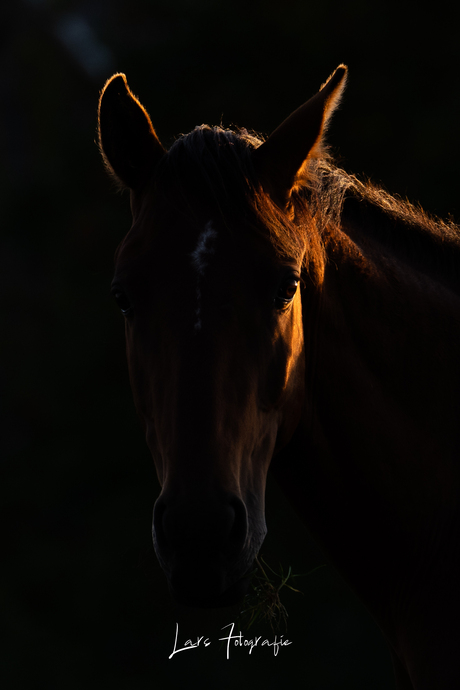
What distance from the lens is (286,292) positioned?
1318mm

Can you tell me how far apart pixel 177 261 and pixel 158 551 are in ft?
2.15

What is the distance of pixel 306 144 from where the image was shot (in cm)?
148

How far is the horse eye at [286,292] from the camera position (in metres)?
1.31

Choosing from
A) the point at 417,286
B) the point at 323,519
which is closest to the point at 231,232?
the point at 417,286

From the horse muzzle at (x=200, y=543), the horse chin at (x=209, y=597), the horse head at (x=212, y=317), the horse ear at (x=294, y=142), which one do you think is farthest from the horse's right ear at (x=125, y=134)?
the horse chin at (x=209, y=597)

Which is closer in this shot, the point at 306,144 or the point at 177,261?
the point at 177,261

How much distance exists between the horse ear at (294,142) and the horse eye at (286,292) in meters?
0.28

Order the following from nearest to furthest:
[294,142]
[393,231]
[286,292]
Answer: [286,292] → [294,142] → [393,231]

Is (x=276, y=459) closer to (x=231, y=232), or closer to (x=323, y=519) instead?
(x=323, y=519)

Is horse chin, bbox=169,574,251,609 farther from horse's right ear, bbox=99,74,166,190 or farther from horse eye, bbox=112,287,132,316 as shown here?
horse's right ear, bbox=99,74,166,190

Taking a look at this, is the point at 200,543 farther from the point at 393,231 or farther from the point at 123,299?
the point at 393,231

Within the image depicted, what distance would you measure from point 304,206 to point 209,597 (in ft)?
3.48

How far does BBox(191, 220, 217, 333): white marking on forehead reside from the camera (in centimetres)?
120

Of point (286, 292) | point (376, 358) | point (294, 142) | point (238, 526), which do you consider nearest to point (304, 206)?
point (294, 142)
